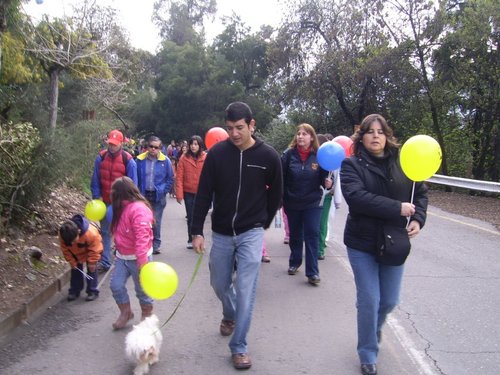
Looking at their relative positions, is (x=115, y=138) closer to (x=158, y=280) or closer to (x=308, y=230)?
(x=308, y=230)

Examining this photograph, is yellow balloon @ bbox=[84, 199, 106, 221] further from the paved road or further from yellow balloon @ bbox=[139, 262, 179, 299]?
yellow balloon @ bbox=[139, 262, 179, 299]

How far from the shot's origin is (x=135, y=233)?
14.3 feet

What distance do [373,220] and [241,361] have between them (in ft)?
5.03

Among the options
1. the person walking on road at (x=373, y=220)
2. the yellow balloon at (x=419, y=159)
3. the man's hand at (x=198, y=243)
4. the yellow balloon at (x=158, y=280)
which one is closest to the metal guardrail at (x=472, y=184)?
the yellow balloon at (x=419, y=159)

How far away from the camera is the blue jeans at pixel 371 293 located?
3783mm

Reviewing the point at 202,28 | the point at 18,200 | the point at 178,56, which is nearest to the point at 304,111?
the point at 178,56

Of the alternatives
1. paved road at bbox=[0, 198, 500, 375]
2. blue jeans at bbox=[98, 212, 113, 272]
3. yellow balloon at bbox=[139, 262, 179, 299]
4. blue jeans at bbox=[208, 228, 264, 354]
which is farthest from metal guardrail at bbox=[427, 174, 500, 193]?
yellow balloon at bbox=[139, 262, 179, 299]

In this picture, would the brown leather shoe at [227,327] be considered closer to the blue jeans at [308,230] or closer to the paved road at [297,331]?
the paved road at [297,331]

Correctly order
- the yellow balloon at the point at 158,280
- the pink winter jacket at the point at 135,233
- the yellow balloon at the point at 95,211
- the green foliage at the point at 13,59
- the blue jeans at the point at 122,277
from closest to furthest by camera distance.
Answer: the yellow balloon at the point at 158,280, the pink winter jacket at the point at 135,233, the blue jeans at the point at 122,277, the yellow balloon at the point at 95,211, the green foliage at the point at 13,59

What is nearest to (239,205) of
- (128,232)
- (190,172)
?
(128,232)

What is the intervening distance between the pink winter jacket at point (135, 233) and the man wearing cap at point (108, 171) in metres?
2.04

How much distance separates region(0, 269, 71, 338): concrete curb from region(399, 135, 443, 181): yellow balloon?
3898mm

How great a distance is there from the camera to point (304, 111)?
27812mm

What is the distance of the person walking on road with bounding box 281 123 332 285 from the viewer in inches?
241
